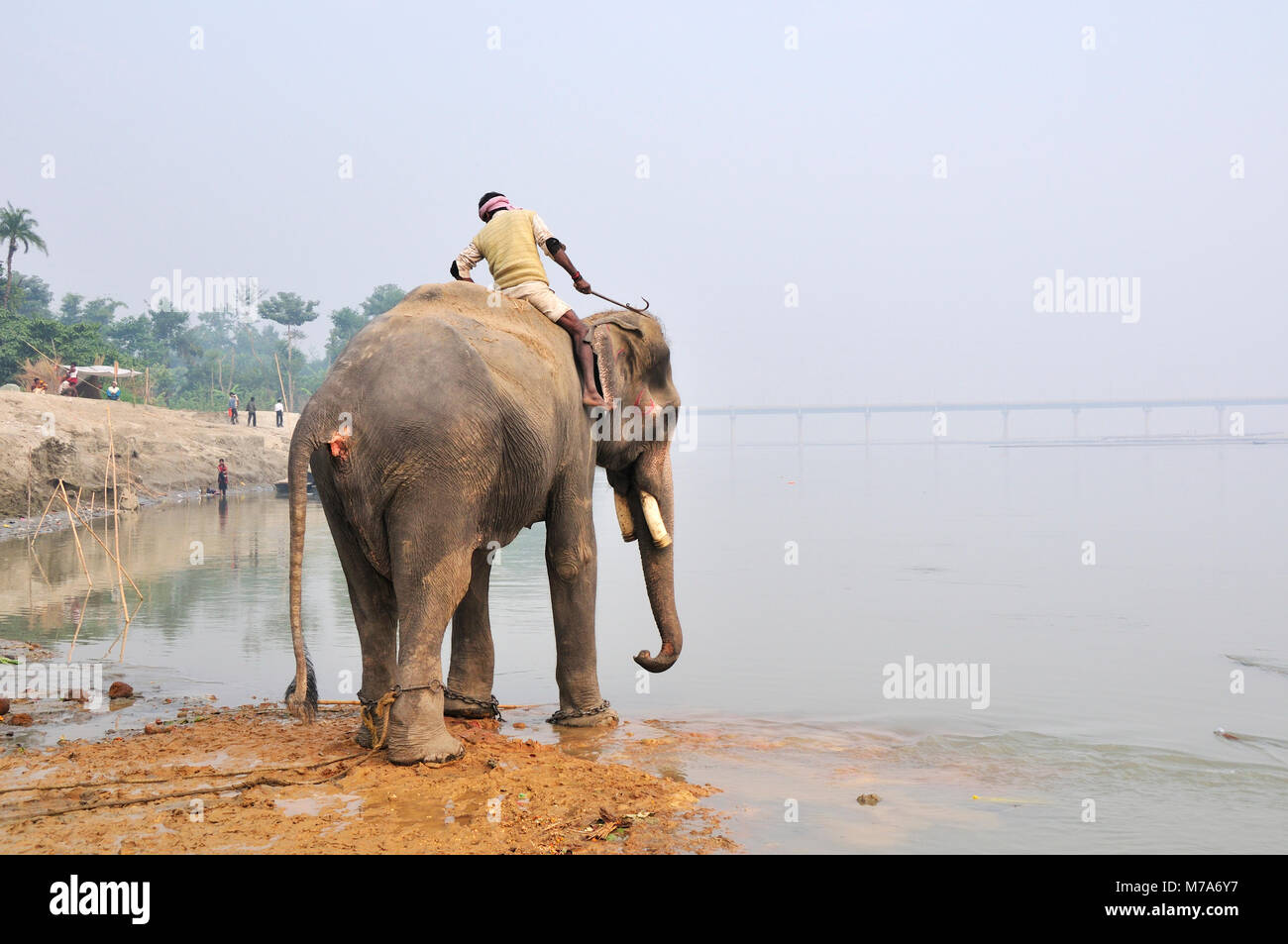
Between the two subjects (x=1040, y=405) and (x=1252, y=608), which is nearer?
(x=1252, y=608)

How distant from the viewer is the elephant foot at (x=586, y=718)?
8.34 m

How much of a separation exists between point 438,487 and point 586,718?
8.69 ft

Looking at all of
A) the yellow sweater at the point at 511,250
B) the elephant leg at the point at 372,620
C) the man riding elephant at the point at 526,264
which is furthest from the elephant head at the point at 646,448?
the elephant leg at the point at 372,620

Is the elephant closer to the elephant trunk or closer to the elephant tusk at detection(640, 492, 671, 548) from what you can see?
the elephant trunk

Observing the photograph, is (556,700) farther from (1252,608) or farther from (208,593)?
(1252,608)

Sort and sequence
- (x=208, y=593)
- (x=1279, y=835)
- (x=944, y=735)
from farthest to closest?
(x=208, y=593)
(x=944, y=735)
(x=1279, y=835)

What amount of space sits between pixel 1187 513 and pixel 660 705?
28.5 m

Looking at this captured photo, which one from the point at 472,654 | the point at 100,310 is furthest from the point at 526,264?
the point at 100,310

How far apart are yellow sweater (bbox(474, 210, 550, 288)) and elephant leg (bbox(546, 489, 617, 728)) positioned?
1533 mm

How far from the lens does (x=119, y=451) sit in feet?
103

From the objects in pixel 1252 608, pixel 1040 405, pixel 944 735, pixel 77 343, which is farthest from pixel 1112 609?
pixel 1040 405

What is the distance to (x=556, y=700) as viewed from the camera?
955 centimetres

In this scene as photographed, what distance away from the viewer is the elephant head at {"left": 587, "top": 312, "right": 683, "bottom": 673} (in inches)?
350

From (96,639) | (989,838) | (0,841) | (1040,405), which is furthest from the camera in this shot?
(1040,405)
